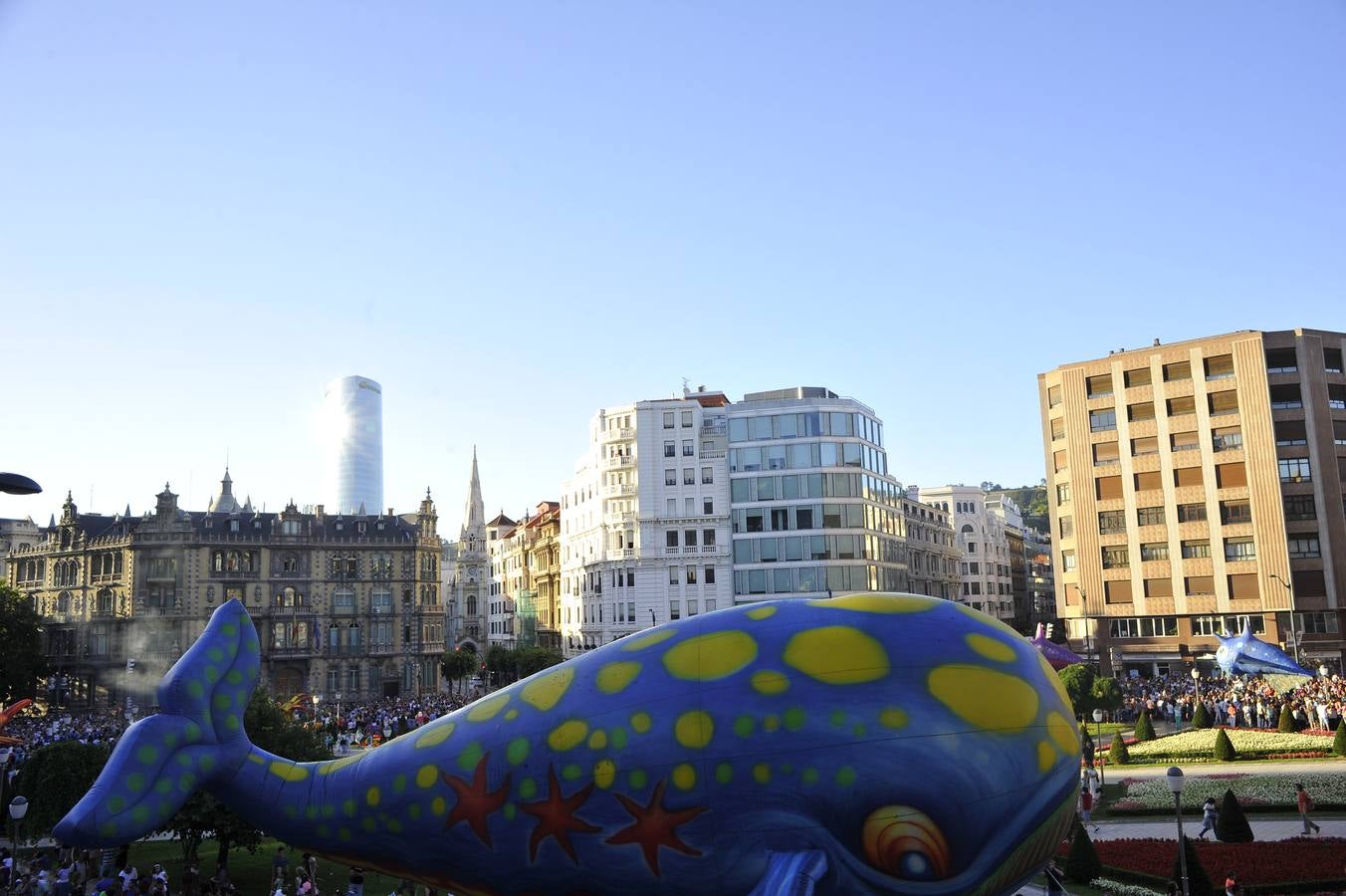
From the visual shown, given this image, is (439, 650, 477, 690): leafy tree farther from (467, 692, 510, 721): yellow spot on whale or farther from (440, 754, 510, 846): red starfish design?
(440, 754, 510, 846): red starfish design

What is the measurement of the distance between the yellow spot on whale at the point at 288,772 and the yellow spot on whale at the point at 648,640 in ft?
16.0

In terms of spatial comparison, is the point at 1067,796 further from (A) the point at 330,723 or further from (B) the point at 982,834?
(A) the point at 330,723

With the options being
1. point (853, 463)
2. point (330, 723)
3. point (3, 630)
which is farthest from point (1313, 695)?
point (3, 630)

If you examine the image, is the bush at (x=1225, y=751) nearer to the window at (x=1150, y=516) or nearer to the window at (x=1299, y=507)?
the window at (x=1150, y=516)

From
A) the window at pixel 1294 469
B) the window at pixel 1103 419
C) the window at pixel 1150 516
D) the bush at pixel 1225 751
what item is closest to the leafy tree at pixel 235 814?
the bush at pixel 1225 751

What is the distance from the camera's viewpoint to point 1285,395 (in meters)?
77.1

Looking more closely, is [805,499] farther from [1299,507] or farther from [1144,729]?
[1144,729]

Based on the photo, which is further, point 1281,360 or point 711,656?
point 1281,360

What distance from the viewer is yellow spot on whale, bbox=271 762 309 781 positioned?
14.1 metres

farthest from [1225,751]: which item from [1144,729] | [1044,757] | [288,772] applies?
[288,772]

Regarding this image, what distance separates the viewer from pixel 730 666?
12.2 meters

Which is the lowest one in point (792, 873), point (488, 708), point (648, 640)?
point (792, 873)

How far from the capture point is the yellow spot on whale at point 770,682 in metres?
11.9

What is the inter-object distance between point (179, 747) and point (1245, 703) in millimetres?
52163
